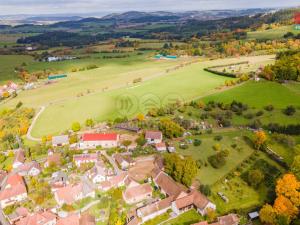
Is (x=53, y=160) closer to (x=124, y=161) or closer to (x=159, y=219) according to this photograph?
(x=124, y=161)

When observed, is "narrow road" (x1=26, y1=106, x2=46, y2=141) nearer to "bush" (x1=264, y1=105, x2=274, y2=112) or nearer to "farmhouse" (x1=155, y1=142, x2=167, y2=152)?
"farmhouse" (x1=155, y1=142, x2=167, y2=152)

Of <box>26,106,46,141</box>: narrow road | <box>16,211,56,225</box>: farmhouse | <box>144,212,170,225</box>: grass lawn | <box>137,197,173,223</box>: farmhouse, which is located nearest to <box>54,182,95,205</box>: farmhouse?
<box>16,211,56,225</box>: farmhouse

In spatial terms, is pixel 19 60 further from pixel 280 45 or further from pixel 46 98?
pixel 280 45

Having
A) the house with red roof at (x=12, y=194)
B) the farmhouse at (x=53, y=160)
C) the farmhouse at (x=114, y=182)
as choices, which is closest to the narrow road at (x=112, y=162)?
the farmhouse at (x=114, y=182)

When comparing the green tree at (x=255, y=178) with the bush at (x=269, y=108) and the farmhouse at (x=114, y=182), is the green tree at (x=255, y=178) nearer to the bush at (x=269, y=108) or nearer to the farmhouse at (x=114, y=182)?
the farmhouse at (x=114, y=182)

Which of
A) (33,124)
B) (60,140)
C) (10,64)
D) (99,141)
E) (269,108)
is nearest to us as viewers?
(99,141)

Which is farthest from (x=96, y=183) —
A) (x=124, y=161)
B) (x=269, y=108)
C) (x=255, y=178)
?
(x=269, y=108)

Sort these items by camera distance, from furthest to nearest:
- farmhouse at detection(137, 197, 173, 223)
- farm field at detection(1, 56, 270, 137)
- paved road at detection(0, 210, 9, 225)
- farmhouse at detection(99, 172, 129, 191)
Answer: farm field at detection(1, 56, 270, 137), farmhouse at detection(99, 172, 129, 191), paved road at detection(0, 210, 9, 225), farmhouse at detection(137, 197, 173, 223)

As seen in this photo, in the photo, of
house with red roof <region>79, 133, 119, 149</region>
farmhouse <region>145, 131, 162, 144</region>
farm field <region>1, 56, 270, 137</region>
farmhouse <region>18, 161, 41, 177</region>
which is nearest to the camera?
farmhouse <region>18, 161, 41, 177</region>
